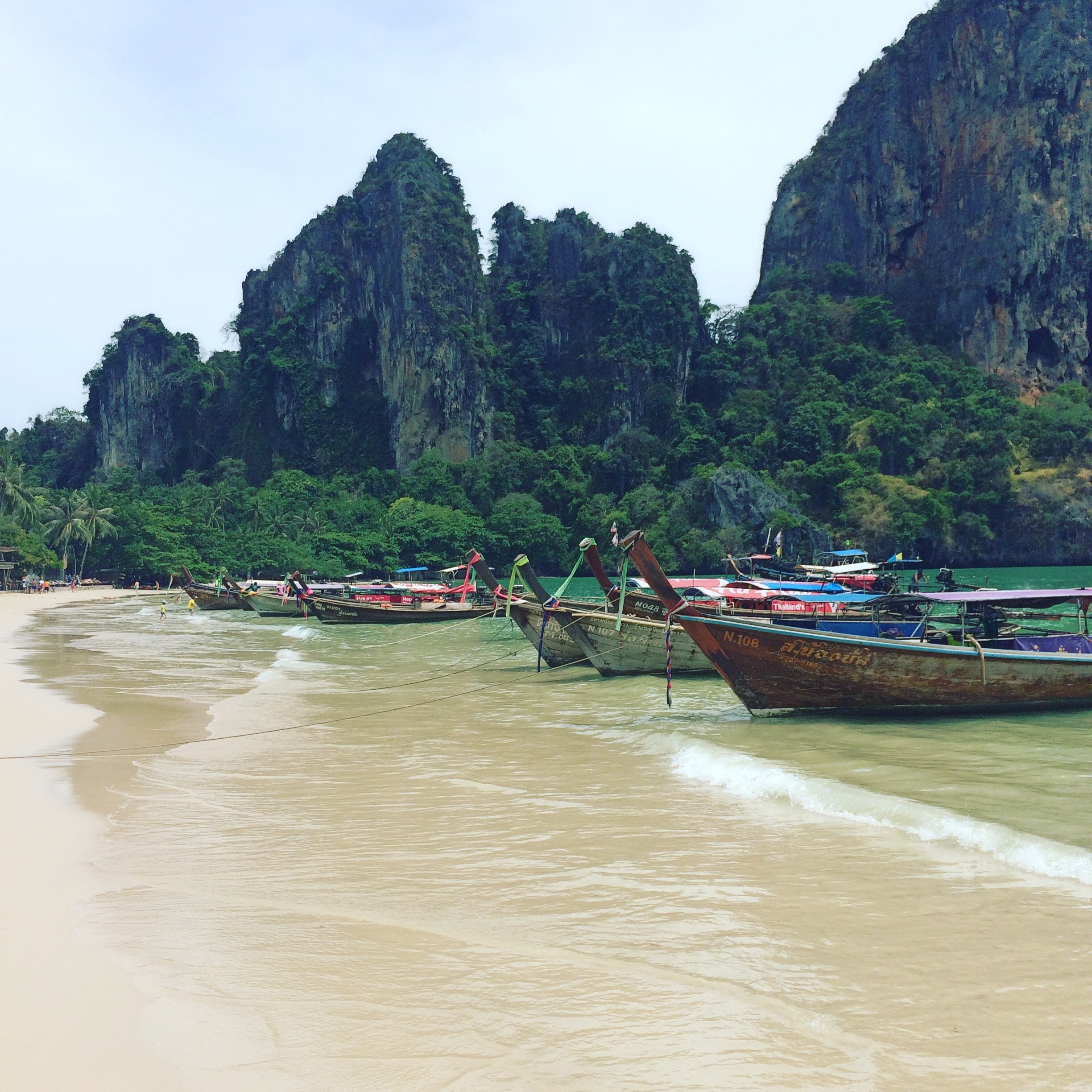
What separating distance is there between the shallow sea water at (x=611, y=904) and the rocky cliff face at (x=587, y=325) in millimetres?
74677

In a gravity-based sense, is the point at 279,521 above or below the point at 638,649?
above

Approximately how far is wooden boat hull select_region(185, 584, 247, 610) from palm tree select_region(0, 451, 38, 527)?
62.9 feet

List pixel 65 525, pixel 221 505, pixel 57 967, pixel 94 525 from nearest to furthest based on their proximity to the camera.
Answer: pixel 57 967 → pixel 94 525 → pixel 65 525 → pixel 221 505

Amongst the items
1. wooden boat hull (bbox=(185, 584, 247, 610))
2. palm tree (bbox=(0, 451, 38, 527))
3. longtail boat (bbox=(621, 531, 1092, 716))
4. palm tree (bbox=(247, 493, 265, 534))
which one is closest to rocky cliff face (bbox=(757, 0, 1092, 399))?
palm tree (bbox=(247, 493, 265, 534))

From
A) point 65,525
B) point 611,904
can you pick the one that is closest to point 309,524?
point 65,525

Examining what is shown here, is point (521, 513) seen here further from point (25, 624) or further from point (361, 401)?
point (25, 624)

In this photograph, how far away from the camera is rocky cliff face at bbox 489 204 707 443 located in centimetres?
8438

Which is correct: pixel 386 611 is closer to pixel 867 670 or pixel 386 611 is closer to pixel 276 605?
pixel 276 605

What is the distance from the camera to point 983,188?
8575 cm

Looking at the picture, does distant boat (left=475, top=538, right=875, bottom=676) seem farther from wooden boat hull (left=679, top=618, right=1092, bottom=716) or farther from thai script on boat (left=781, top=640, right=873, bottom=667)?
thai script on boat (left=781, top=640, right=873, bottom=667)

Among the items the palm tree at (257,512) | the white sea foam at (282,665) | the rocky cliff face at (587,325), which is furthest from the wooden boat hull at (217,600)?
the rocky cliff face at (587,325)

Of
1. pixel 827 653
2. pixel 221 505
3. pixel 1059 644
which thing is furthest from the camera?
pixel 221 505

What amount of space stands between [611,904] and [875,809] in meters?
2.88

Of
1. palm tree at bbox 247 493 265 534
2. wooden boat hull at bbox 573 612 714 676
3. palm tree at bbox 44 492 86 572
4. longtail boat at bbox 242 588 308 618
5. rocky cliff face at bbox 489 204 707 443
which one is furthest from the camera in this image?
rocky cliff face at bbox 489 204 707 443
